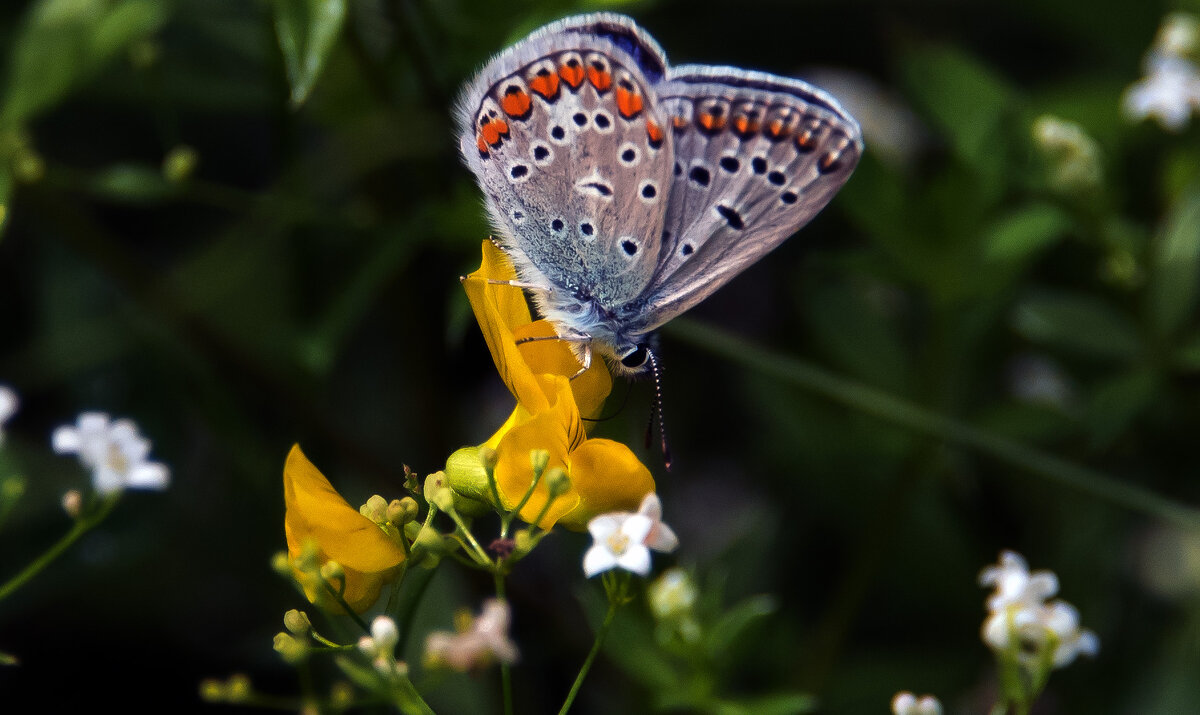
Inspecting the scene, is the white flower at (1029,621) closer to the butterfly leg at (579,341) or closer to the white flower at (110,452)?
the butterfly leg at (579,341)

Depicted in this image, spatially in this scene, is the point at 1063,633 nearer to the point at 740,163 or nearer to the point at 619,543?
the point at 619,543

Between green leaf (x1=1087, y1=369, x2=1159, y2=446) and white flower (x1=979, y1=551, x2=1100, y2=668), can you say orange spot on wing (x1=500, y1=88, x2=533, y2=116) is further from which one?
green leaf (x1=1087, y1=369, x2=1159, y2=446)

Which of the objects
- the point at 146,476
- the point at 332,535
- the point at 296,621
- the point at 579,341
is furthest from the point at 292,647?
the point at 579,341

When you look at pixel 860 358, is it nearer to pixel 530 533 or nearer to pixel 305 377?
pixel 305 377

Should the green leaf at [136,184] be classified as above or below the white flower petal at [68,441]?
above

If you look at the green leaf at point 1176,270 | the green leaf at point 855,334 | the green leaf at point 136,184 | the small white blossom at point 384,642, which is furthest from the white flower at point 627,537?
the green leaf at point 1176,270

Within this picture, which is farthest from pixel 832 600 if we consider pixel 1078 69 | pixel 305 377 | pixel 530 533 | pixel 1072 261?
pixel 1078 69
